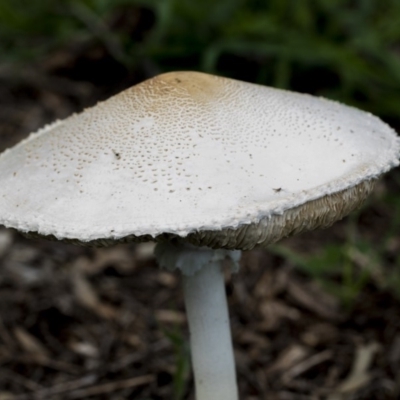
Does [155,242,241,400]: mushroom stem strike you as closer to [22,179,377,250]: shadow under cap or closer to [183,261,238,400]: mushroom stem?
[183,261,238,400]: mushroom stem

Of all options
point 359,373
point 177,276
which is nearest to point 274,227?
point 359,373

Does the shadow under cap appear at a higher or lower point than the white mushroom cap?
lower

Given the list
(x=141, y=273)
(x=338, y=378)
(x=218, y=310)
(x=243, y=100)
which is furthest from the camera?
(x=141, y=273)

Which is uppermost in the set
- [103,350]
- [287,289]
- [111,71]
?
[111,71]

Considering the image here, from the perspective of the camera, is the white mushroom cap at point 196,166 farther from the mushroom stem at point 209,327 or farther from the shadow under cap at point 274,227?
the mushroom stem at point 209,327

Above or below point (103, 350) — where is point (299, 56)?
above

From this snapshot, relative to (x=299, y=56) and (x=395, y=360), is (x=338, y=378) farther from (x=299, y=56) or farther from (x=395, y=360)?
(x=299, y=56)

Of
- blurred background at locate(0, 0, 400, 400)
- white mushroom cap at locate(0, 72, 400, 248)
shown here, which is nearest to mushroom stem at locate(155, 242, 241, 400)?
blurred background at locate(0, 0, 400, 400)

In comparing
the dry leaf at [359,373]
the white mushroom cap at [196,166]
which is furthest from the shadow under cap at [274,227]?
the dry leaf at [359,373]

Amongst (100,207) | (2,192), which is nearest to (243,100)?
(100,207)
